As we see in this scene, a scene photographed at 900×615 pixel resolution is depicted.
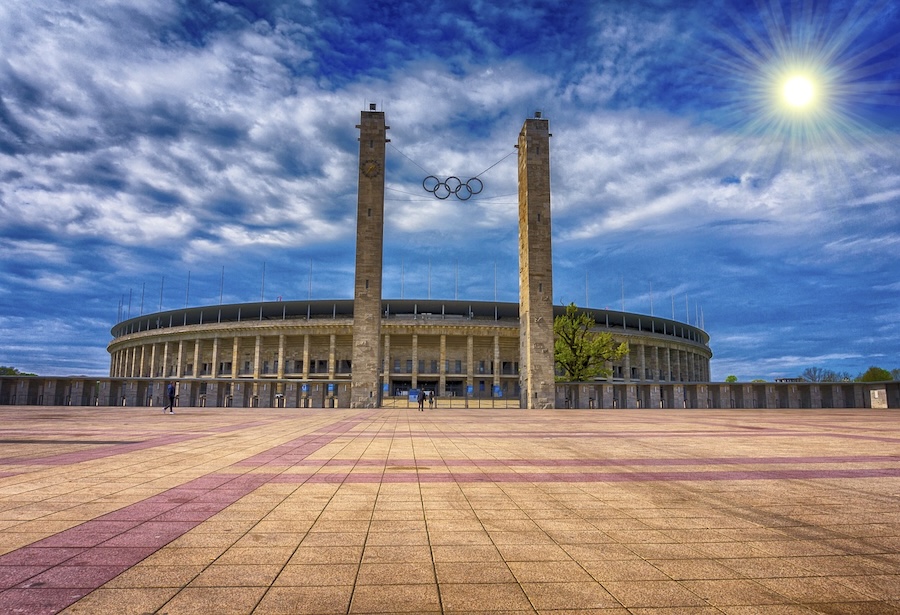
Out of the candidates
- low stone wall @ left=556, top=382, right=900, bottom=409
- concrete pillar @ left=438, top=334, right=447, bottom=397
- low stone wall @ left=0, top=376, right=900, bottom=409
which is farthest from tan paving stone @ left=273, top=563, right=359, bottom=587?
concrete pillar @ left=438, top=334, right=447, bottom=397

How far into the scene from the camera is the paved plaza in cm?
396

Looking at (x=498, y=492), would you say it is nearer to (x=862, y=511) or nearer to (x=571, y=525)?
(x=571, y=525)

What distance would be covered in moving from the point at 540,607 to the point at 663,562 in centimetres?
161

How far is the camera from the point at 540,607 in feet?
12.4

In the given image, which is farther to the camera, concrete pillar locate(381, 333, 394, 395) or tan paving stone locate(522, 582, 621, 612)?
concrete pillar locate(381, 333, 394, 395)

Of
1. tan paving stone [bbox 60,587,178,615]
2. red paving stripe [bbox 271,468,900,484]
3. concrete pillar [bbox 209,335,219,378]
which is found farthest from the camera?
concrete pillar [bbox 209,335,219,378]

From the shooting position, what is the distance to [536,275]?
140 ft

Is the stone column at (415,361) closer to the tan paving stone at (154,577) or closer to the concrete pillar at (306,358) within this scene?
the concrete pillar at (306,358)

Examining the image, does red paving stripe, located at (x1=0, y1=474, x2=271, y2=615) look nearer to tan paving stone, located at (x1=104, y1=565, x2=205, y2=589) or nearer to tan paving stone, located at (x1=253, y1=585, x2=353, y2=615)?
tan paving stone, located at (x1=104, y1=565, x2=205, y2=589)

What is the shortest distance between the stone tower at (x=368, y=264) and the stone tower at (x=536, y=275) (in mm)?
11592

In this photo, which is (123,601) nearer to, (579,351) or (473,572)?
(473,572)

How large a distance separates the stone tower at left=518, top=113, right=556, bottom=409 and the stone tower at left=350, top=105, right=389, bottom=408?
11592 millimetres

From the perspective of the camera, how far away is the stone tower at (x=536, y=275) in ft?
136

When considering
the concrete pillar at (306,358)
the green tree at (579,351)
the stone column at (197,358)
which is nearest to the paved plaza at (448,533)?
the green tree at (579,351)
